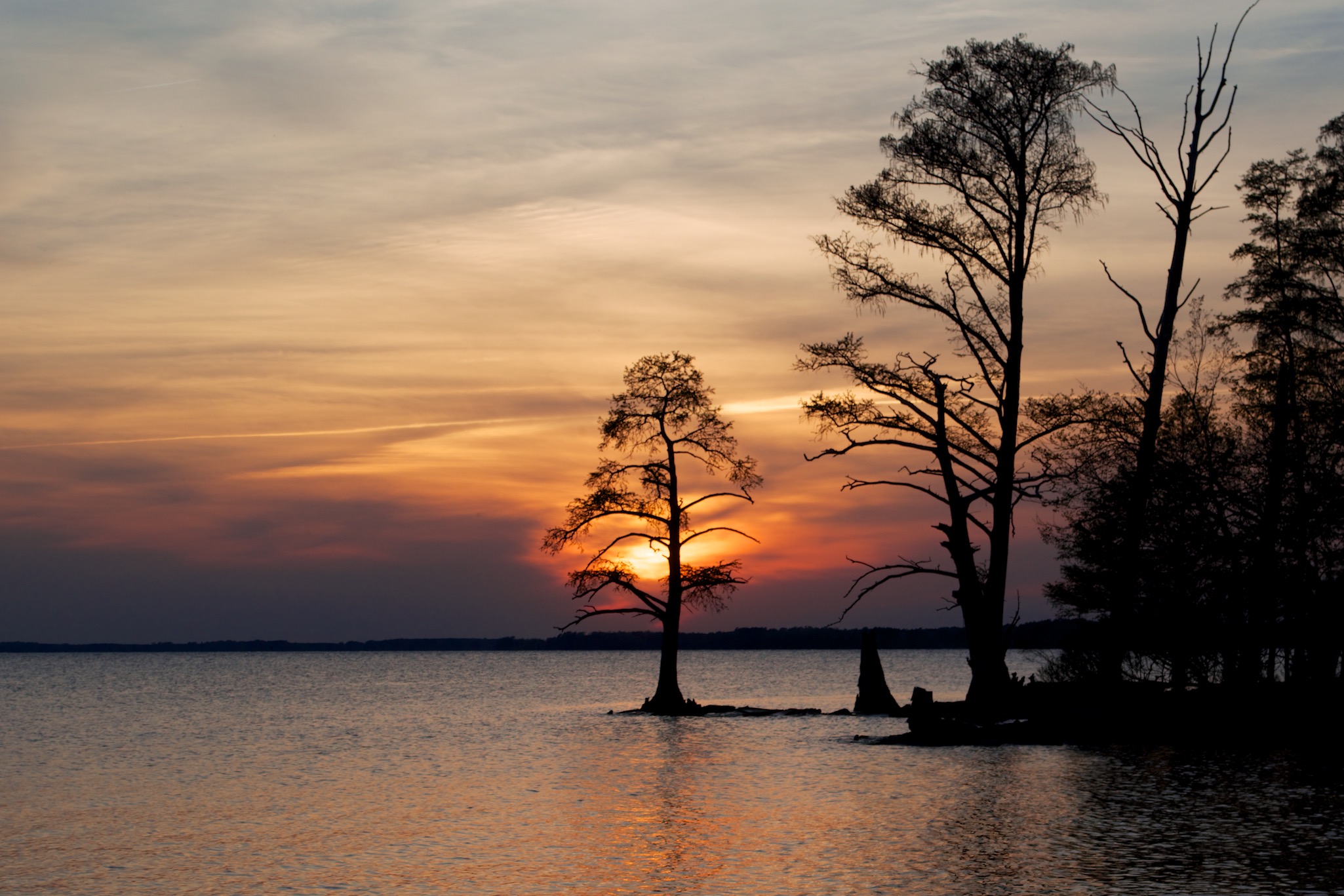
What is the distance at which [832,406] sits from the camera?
3331 cm

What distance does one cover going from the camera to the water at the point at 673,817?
57.4 feet

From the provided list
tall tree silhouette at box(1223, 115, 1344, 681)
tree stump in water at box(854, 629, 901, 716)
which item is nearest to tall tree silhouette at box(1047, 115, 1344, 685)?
tall tree silhouette at box(1223, 115, 1344, 681)

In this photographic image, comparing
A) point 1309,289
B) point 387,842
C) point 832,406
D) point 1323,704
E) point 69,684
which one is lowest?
point 69,684

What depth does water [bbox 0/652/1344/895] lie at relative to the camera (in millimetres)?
17484

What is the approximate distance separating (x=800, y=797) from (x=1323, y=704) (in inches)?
510

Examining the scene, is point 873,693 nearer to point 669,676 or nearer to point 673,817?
point 669,676

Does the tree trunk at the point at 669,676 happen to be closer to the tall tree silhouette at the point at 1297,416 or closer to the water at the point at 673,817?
the water at the point at 673,817

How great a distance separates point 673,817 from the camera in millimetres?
24219

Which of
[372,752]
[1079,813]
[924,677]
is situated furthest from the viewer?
[924,677]

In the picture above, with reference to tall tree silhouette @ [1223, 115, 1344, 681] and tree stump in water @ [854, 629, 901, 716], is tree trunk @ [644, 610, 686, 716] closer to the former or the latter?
tree stump in water @ [854, 629, 901, 716]

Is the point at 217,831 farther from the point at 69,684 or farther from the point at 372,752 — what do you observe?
the point at 69,684

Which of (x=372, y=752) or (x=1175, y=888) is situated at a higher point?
(x=1175, y=888)

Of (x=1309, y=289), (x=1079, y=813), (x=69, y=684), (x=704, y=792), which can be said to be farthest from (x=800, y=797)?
(x=69, y=684)

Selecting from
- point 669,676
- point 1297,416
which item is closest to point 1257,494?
point 1297,416
